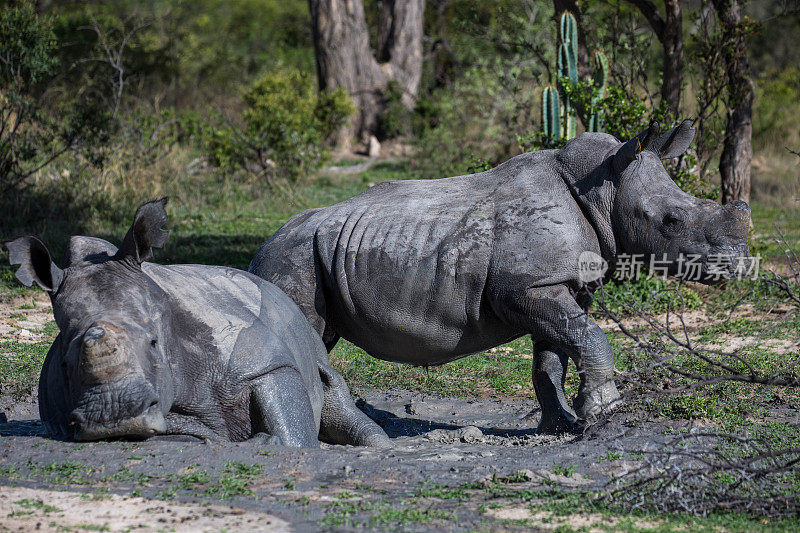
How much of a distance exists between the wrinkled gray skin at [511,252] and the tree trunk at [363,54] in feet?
40.3

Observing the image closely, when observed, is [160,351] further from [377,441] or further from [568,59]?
[568,59]

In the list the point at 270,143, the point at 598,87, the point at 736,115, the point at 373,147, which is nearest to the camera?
the point at 598,87

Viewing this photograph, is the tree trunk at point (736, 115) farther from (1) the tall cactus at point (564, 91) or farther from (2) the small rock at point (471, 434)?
(2) the small rock at point (471, 434)

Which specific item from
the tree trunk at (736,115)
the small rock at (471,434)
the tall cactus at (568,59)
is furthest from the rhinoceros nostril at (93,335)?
the tree trunk at (736,115)

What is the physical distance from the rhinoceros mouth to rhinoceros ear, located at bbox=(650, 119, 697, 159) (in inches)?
128

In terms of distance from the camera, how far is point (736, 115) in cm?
1048

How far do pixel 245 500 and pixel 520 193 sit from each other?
2.54m

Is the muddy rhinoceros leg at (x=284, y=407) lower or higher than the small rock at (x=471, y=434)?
higher

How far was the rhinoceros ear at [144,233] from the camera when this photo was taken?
4.46m

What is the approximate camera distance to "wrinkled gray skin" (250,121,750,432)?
17.9 feet

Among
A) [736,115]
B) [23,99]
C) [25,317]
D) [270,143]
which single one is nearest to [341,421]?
[25,317]

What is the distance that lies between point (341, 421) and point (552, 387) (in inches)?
48.0

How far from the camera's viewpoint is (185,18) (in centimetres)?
2447

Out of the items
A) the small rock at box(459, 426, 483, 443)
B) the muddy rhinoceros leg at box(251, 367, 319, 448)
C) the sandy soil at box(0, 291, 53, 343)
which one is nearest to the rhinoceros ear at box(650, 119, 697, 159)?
the small rock at box(459, 426, 483, 443)
